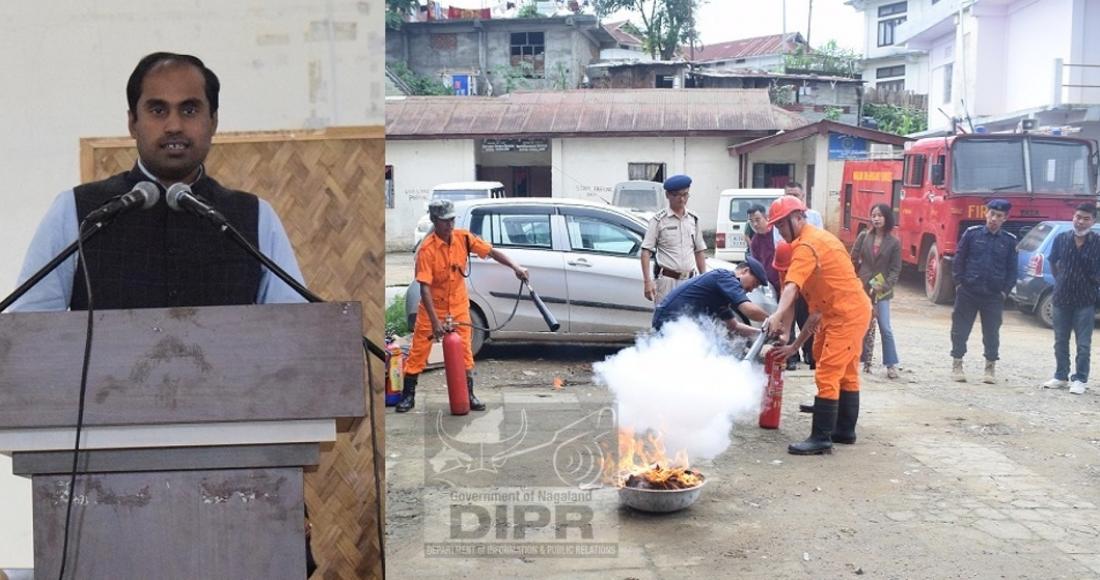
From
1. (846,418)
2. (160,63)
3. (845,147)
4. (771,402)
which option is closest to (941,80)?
(845,147)

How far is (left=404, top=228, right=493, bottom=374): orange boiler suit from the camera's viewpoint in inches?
313

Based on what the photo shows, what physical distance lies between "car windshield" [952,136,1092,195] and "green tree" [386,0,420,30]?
57.6 ft

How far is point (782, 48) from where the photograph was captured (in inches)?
1790

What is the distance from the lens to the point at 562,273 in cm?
1027

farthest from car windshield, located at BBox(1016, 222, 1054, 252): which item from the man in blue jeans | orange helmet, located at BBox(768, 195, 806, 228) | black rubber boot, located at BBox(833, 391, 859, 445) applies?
orange helmet, located at BBox(768, 195, 806, 228)

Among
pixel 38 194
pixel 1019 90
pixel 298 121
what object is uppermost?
pixel 1019 90

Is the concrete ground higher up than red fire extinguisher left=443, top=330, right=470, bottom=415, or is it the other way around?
red fire extinguisher left=443, top=330, right=470, bottom=415

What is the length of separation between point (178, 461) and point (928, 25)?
77.9ft

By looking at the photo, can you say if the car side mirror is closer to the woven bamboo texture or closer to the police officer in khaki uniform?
the police officer in khaki uniform

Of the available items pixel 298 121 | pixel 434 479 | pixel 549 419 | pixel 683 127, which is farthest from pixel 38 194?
pixel 683 127

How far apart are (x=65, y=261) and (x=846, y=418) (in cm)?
603

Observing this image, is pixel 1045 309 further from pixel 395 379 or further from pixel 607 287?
pixel 395 379

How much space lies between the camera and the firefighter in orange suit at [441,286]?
7891 millimetres

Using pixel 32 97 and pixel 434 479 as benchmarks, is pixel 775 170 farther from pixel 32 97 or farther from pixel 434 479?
pixel 32 97
